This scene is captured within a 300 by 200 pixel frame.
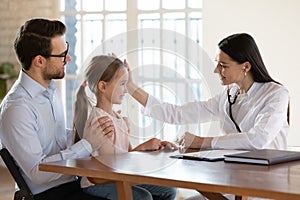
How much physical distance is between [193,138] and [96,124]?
513mm

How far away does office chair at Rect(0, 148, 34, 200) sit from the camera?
261 centimetres

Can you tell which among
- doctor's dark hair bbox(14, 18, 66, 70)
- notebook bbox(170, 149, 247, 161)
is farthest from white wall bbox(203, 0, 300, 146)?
doctor's dark hair bbox(14, 18, 66, 70)

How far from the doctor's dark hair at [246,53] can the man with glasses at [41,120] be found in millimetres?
834

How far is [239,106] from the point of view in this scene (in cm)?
323

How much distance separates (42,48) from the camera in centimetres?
282

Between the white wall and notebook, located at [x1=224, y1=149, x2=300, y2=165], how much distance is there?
241 centimetres

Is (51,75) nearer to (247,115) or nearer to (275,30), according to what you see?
(247,115)

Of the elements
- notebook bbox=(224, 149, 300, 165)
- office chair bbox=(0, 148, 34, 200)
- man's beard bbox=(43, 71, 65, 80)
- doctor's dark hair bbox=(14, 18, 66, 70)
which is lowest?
office chair bbox=(0, 148, 34, 200)

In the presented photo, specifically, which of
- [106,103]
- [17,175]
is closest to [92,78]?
[106,103]

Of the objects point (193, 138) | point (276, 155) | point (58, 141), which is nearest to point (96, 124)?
point (58, 141)

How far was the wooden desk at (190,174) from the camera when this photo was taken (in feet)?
6.53

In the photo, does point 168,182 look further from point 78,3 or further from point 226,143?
point 78,3

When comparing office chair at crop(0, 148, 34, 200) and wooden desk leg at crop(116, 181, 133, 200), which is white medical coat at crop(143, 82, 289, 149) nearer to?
wooden desk leg at crop(116, 181, 133, 200)

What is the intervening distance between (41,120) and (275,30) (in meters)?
2.74
